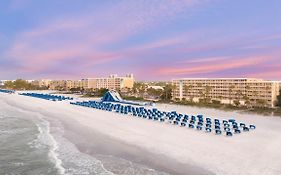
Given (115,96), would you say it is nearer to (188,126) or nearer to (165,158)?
(188,126)

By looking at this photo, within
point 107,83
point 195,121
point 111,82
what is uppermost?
point 111,82

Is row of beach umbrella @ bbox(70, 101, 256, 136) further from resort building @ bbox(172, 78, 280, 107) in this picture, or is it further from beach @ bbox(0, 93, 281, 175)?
resort building @ bbox(172, 78, 280, 107)

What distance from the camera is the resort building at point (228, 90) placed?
78312 mm

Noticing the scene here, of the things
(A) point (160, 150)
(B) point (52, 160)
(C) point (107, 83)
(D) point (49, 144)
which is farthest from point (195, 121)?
(C) point (107, 83)

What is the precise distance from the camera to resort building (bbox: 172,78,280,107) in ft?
257

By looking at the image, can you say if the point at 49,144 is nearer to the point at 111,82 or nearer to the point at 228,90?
the point at 228,90

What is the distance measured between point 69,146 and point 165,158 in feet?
27.2

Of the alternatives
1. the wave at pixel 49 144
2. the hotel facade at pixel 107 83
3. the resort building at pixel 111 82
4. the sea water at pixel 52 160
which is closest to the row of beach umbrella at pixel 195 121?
the sea water at pixel 52 160

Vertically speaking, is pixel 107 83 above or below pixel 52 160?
above

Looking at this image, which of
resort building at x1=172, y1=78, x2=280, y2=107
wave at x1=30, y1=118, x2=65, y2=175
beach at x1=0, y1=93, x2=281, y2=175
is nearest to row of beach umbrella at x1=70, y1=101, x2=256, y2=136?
beach at x1=0, y1=93, x2=281, y2=175

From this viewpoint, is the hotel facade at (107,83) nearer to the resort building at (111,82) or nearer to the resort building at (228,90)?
the resort building at (111,82)

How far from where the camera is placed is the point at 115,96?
217ft

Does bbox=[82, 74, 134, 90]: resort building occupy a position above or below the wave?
above

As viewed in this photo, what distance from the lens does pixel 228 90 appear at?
295 ft
